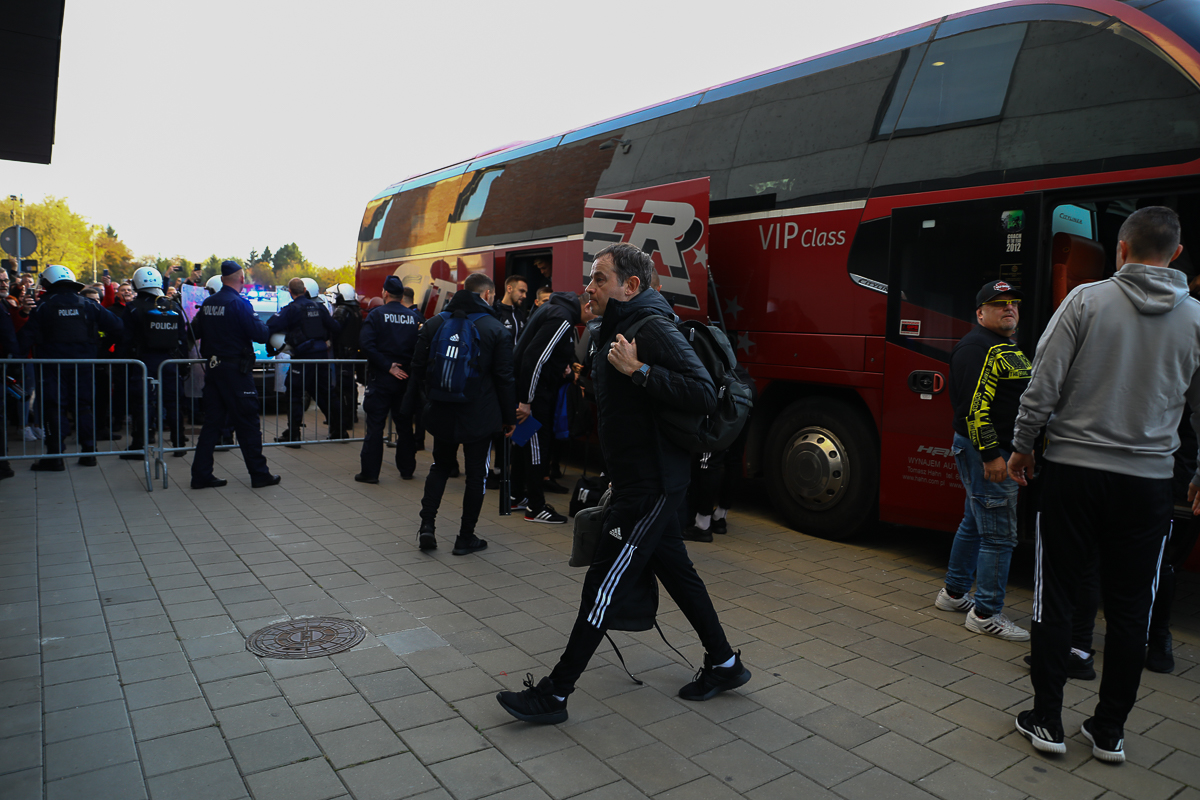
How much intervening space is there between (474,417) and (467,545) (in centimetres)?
95

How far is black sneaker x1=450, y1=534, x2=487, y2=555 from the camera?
596cm

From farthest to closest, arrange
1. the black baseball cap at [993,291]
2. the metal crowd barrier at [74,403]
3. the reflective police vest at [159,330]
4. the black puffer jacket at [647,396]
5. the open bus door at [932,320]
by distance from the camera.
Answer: the reflective police vest at [159,330] → the metal crowd barrier at [74,403] → the open bus door at [932,320] → the black baseball cap at [993,291] → the black puffer jacket at [647,396]

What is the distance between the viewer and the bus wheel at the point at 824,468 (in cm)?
626

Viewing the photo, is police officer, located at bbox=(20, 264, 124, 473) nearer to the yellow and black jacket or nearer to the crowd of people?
the crowd of people

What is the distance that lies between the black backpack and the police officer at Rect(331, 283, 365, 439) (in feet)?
25.9

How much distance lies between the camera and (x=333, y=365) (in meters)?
10.8

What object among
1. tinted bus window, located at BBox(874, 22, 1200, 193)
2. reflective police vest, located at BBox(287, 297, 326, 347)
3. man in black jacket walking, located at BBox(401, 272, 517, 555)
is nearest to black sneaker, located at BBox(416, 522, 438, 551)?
man in black jacket walking, located at BBox(401, 272, 517, 555)

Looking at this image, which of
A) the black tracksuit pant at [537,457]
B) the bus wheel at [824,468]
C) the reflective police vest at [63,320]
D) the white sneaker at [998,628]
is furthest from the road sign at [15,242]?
the white sneaker at [998,628]

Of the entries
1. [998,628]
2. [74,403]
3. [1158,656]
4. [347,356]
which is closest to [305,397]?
[347,356]

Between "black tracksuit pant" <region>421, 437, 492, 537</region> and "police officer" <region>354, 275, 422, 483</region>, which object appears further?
"police officer" <region>354, 275, 422, 483</region>

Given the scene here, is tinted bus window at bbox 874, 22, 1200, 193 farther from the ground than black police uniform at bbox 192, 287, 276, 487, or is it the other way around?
tinted bus window at bbox 874, 22, 1200, 193

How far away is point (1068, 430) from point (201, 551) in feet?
18.1

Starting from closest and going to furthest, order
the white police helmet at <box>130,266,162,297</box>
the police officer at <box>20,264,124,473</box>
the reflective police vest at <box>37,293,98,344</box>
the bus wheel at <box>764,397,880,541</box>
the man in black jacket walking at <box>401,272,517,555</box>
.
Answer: the man in black jacket walking at <box>401,272,517,555</box>, the bus wheel at <box>764,397,880,541</box>, the police officer at <box>20,264,124,473</box>, the reflective police vest at <box>37,293,98,344</box>, the white police helmet at <box>130,266,162,297</box>

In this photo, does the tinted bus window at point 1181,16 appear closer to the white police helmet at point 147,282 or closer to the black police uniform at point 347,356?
the black police uniform at point 347,356
